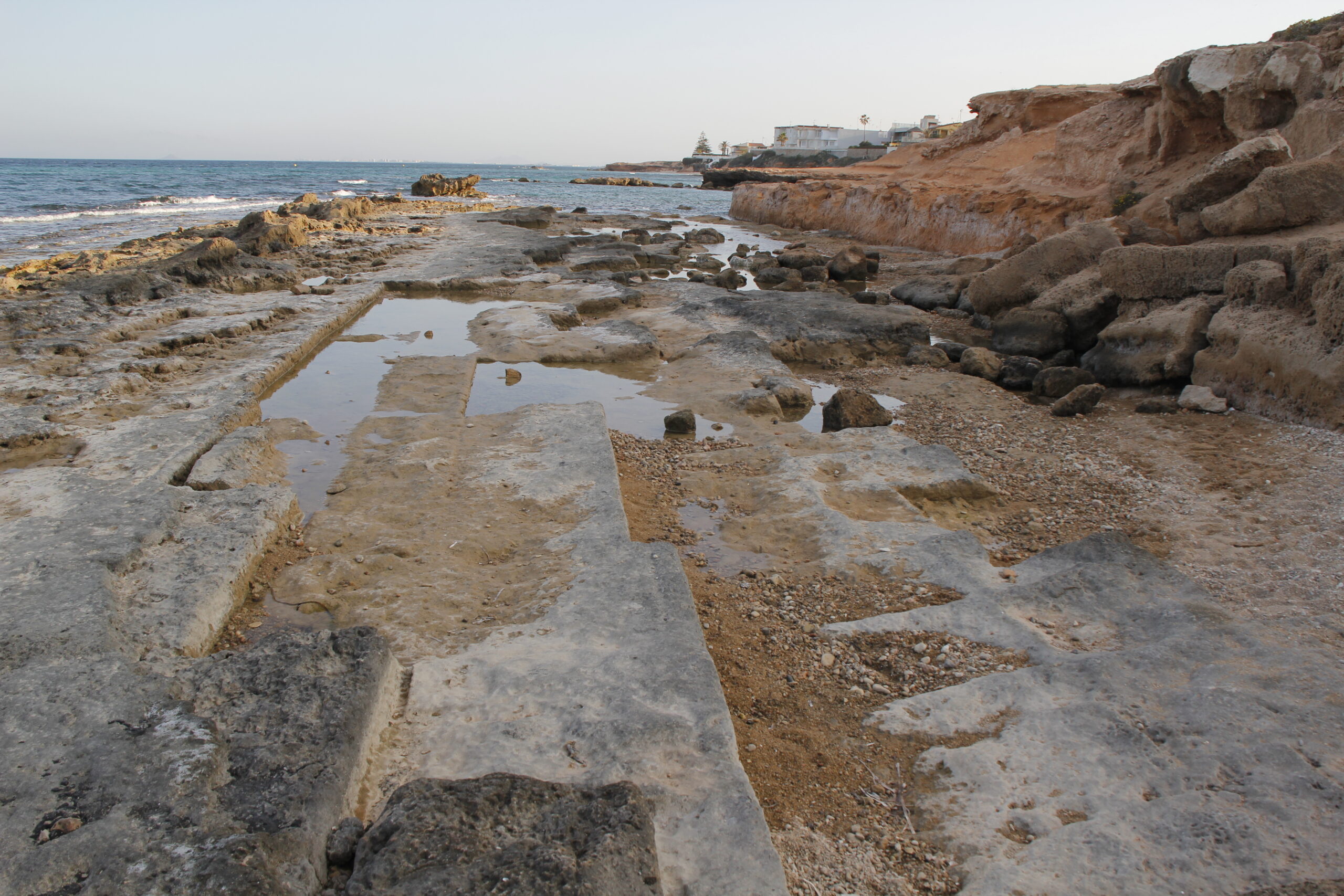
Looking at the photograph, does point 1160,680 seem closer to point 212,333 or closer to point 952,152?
point 212,333

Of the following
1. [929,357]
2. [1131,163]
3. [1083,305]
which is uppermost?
[1131,163]

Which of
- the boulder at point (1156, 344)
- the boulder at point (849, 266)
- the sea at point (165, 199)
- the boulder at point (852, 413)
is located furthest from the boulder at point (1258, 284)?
the sea at point (165, 199)

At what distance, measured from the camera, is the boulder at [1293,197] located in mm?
7758

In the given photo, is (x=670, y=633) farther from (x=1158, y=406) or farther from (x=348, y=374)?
(x=1158, y=406)

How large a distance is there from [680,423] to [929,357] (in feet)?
13.3

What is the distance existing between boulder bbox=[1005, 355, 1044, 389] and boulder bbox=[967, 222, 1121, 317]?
7.35 ft

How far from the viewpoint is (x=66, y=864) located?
184cm

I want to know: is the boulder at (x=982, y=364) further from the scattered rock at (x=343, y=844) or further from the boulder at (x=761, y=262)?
the scattered rock at (x=343, y=844)

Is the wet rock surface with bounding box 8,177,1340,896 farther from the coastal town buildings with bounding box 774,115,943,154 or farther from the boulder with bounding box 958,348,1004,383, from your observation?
the coastal town buildings with bounding box 774,115,943,154

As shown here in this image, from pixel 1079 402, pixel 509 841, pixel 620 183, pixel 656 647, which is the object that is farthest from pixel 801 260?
pixel 620 183

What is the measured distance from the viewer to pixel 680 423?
20.5ft

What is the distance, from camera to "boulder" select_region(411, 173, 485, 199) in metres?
37.3

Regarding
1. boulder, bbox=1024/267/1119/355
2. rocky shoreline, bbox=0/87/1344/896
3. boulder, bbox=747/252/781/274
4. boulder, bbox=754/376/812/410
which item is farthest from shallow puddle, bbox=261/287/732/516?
boulder, bbox=747/252/781/274

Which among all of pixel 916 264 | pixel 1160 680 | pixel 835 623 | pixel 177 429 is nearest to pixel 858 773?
pixel 835 623
